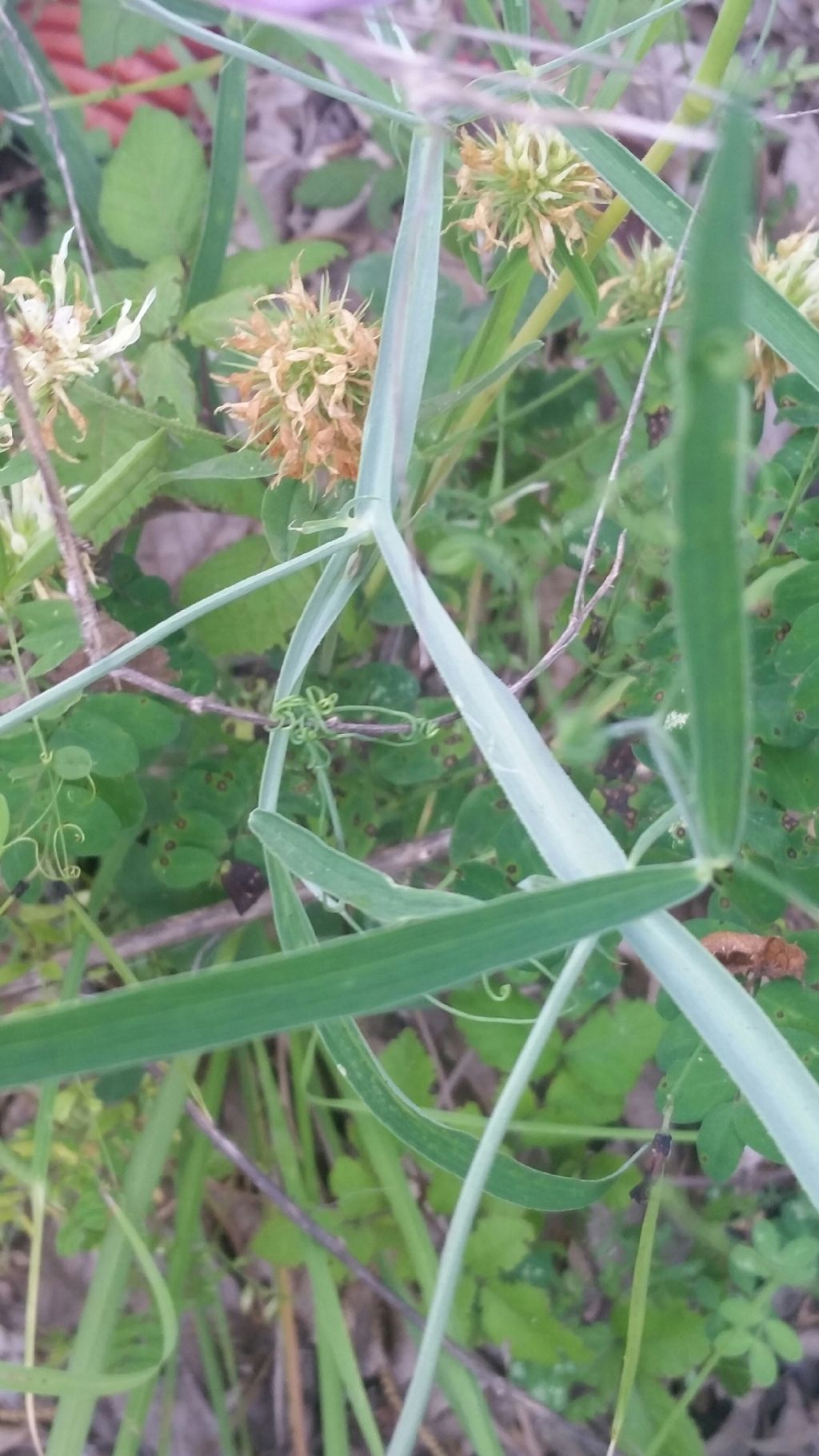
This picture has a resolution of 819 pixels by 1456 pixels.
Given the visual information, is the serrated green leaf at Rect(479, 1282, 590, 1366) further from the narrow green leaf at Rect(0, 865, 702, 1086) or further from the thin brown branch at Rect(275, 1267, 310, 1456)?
the narrow green leaf at Rect(0, 865, 702, 1086)

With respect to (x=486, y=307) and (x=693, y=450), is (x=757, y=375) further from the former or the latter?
(x=693, y=450)

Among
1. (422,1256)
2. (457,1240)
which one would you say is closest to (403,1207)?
(422,1256)

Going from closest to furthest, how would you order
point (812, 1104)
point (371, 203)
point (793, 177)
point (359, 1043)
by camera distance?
point (812, 1104) → point (359, 1043) → point (371, 203) → point (793, 177)

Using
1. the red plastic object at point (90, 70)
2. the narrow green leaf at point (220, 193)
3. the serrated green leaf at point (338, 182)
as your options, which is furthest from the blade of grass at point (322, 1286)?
the red plastic object at point (90, 70)

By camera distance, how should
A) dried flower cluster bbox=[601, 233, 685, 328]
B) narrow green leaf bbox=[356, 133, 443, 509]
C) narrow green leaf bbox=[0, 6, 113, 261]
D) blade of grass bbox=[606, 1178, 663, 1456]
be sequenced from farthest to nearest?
1. narrow green leaf bbox=[0, 6, 113, 261]
2. dried flower cluster bbox=[601, 233, 685, 328]
3. blade of grass bbox=[606, 1178, 663, 1456]
4. narrow green leaf bbox=[356, 133, 443, 509]

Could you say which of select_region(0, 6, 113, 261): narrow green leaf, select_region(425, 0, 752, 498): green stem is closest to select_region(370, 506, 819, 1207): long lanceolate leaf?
select_region(425, 0, 752, 498): green stem

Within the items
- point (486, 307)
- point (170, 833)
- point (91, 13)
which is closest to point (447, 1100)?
point (170, 833)
